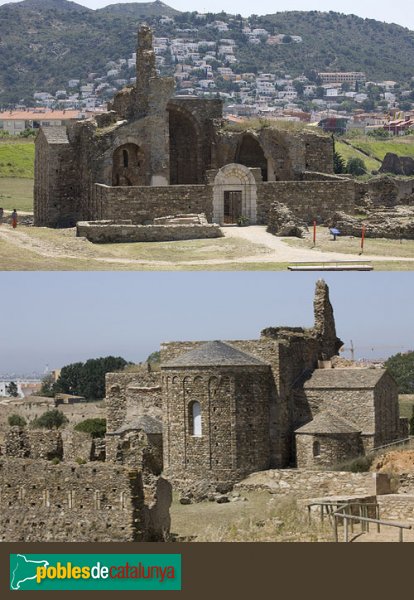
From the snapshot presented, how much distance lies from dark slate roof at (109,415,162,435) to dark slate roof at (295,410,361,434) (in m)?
4.05

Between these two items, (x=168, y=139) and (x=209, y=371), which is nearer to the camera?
(x=209, y=371)

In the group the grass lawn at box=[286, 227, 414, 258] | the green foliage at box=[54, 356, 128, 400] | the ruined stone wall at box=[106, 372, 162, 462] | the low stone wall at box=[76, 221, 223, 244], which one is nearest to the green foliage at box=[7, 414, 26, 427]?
the green foliage at box=[54, 356, 128, 400]

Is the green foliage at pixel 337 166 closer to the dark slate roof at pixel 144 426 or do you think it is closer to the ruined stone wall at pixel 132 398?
the ruined stone wall at pixel 132 398

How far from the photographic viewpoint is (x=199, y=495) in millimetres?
42688

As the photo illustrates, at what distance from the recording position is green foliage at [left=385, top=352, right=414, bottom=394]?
86.6 meters

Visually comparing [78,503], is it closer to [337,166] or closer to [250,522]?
[250,522]

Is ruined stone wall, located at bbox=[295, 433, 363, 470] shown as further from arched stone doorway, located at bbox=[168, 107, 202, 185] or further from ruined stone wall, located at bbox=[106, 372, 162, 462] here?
arched stone doorway, located at bbox=[168, 107, 202, 185]

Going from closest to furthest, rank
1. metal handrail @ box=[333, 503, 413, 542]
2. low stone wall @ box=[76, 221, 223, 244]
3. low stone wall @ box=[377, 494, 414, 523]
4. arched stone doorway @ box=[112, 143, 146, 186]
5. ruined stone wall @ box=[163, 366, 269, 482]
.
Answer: metal handrail @ box=[333, 503, 413, 542], low stone wall @ box=[377, 494, 414, 523], ruined stone wall @ box=[163, 366, 269, 482], low stone wall @ box=[76, 221, 223, 244], arched stone doorway @ box=[112, 143, 146, 186]

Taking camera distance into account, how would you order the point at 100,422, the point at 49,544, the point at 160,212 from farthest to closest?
the point at 100,422 < the point at 160,212 < the point at 49,544

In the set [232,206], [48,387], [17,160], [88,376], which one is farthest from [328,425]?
[17,160]

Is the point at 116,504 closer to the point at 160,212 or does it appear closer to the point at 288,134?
the point at 160,212

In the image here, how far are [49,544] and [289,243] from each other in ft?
61.2

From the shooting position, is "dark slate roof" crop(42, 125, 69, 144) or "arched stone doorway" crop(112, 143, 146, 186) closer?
"arched stone doorway" crop(112, 143, 146, 186)

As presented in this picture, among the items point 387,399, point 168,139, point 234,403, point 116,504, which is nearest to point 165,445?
point 234,403
